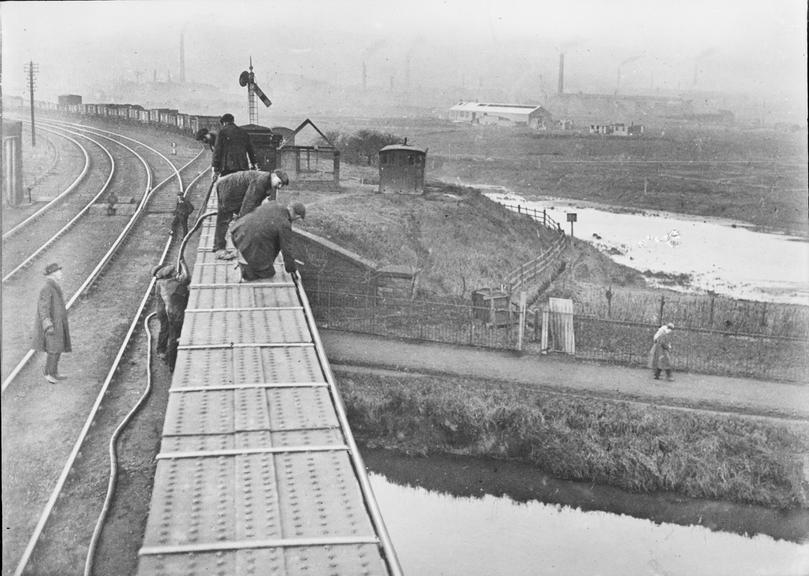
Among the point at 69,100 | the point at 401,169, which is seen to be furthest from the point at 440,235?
the point at 69,100

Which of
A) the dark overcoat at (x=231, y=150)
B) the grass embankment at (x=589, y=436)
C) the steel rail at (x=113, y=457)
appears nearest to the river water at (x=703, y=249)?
the grass embankment at (x=589, y=436)

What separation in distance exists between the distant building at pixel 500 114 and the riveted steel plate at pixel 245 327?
168 feet

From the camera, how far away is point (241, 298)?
8.62m

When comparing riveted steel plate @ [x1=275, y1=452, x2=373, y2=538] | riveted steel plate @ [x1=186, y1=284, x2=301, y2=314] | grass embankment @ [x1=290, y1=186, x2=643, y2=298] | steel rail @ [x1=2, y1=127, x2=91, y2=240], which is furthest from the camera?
grass embankment @ [x1=290, y1=186, x2=643, y2=298]

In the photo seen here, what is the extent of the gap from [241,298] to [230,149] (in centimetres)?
398

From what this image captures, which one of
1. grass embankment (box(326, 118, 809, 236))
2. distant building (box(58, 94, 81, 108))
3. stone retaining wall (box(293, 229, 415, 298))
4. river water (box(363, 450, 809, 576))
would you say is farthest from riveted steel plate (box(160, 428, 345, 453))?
distant building (box(58, 94, 81, 108))

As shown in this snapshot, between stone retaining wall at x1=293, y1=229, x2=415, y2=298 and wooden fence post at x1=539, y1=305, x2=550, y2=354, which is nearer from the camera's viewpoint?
wooden fence post at x1=539, y1=305, x2=550, y2=354

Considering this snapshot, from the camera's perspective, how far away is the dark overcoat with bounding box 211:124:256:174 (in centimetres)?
1169

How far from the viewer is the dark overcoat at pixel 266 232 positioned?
8.65 m

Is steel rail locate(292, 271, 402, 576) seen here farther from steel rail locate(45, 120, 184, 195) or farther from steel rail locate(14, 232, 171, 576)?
steel rail locate(45, 120, 184, 195)

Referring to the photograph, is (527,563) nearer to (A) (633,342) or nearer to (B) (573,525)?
(B) (573,525)

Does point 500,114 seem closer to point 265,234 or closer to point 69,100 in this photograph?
point 69,100

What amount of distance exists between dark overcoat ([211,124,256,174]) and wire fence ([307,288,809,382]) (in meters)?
9.27

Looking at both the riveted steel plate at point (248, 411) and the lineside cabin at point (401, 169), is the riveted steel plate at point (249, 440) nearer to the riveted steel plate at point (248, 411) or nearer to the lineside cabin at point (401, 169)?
the riveted steel plate at point (248, 411)
